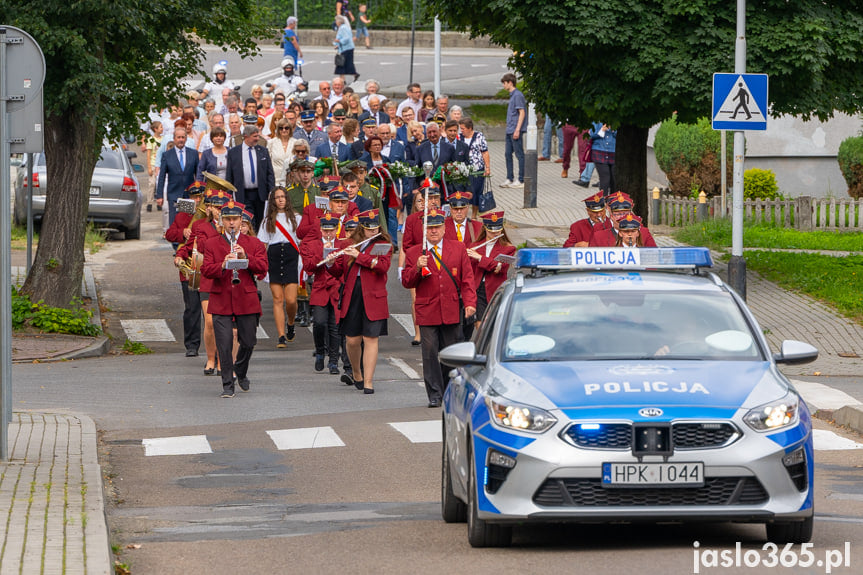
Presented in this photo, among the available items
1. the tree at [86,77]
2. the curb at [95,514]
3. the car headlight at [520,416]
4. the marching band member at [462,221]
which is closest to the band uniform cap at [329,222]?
the marching band member at [462,221]

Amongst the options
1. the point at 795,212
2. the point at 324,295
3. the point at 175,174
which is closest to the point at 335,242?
the point at 324,295

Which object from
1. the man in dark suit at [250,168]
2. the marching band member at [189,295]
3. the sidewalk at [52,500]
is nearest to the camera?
the sidewalk at [52,500]

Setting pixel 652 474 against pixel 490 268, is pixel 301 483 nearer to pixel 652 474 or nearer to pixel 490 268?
pixel 652 474

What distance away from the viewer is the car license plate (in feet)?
26.0

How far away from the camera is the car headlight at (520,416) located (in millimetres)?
8047

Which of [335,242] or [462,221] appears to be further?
[462,221]

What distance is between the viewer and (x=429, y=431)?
13.8 meters

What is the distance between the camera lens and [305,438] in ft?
44.9

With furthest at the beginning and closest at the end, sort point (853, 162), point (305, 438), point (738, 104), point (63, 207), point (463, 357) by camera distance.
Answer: point (853, 162), point (63, 207), point (738, 104), point (305, 438), point (463, 357)

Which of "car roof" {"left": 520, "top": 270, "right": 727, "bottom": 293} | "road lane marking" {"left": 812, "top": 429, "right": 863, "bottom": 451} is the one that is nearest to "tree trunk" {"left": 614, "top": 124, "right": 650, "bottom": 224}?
"road lane marking" {"left": 812, "top": 429, "right": 863, "bottom": 451}

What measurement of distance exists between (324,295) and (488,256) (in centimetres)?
177

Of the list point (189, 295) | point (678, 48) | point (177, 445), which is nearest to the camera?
point (177, 445)

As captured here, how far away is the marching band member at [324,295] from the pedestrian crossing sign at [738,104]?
456cm

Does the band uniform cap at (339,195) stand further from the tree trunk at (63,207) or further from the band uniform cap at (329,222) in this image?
the tree trunk at (63,207)
